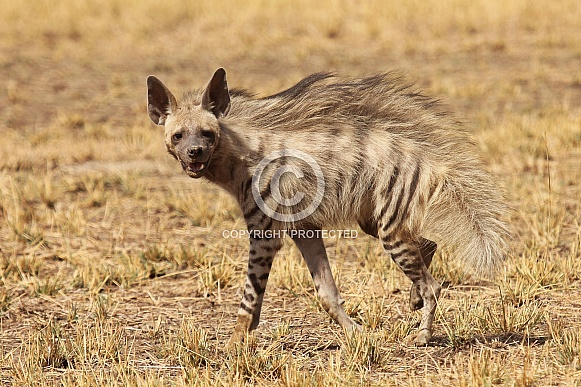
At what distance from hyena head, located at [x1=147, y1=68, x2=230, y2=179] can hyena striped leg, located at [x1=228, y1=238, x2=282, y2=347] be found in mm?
508

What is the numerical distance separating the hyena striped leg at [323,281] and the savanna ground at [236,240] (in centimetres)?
13

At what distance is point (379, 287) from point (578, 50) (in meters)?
9.97

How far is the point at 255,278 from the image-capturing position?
5047 mm

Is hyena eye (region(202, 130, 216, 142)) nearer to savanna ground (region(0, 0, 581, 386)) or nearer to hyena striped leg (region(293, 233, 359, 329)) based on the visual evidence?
hyena striped leg (region(293, 233, 359, 329))

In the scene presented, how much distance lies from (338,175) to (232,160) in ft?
1.92

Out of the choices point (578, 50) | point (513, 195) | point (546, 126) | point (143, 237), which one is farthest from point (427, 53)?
point (143, 237)

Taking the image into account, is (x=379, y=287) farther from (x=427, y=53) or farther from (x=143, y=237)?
(x=427, y=53)

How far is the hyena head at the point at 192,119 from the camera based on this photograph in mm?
4922

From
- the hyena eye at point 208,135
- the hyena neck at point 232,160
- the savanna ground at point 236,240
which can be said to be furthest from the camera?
the hyena neck at point 232,160

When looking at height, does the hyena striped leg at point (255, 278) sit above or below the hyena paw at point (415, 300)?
above

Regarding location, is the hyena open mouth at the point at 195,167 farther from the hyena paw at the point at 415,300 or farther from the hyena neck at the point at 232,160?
the hyena paw at the point at 415,300

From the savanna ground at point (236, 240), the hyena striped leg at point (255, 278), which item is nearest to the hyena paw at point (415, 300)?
the savanna ground at point (236, 240)

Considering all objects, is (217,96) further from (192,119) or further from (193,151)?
(193,151)

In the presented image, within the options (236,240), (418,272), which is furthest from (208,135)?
(236,240)
